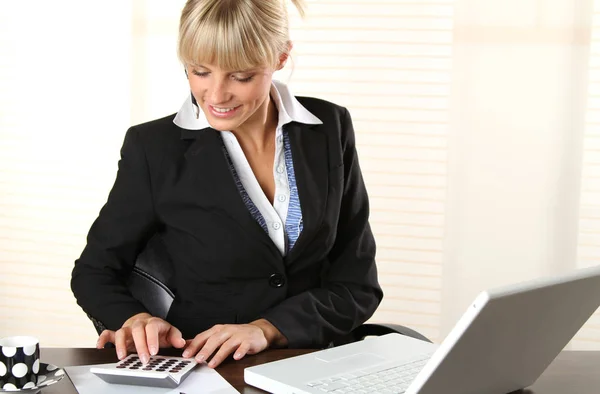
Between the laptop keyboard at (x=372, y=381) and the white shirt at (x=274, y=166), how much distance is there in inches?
21.0

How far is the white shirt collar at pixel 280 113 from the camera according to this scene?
209 centimetres

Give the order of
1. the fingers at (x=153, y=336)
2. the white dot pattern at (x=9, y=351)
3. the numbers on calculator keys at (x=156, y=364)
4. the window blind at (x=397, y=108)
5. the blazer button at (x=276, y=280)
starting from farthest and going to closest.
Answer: the window blind at (x=397, y=108)
the blazer button at (x=276, y=280)
the fingers at (x=153, y=336)
the numbers on calculator keys at (x=156, y=364)
the white dot pattern at (x=9, y=351)

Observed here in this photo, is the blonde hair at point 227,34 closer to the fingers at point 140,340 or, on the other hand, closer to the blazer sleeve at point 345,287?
the blazer sleeve at point 345,287

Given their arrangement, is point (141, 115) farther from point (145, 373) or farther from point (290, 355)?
point (145, 373)

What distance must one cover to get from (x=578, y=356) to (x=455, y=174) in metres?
2.04

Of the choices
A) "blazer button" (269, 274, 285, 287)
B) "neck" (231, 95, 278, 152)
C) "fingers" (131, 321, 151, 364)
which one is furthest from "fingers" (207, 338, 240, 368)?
"neck" (231, 95, 278, 152)

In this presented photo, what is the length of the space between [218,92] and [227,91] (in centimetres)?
3

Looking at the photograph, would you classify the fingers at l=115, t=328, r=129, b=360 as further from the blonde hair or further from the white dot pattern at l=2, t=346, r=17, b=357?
the blonde hair

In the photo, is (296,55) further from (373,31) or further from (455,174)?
(455,174)

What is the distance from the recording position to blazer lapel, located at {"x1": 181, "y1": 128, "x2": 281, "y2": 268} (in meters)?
1.99

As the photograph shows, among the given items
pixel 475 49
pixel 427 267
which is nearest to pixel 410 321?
pixel 427 267

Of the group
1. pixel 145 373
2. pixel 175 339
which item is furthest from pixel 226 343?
pixel 145 373

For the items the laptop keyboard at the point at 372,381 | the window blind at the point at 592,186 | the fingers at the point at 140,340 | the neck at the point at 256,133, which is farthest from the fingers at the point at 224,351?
the window blind at the point at 592,186

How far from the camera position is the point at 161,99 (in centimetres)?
387
